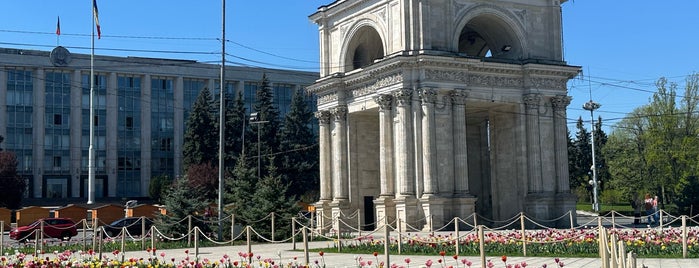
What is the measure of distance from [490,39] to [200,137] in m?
37.6

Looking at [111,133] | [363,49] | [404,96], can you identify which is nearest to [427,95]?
[404,96]

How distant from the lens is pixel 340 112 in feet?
153

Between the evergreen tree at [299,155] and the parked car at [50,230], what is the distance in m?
28.2

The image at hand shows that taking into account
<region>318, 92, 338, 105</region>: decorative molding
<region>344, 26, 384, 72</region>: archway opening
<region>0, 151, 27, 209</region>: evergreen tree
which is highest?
<region>344, 26, 384, 72</region>: archway opening

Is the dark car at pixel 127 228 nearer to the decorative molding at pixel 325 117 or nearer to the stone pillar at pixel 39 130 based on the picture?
the decorative molding at pixel 325 117

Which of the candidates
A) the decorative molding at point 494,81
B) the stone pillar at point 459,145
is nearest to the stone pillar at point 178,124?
the decorative molding at point 494,81

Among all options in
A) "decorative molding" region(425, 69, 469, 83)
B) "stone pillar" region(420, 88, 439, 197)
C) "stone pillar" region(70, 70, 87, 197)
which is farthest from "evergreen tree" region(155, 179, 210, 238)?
"stone pillar" region(70, 70, 87, 197)

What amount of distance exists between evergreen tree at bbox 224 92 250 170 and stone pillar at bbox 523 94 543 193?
36571mm

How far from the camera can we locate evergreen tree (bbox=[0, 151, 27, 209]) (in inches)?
2918

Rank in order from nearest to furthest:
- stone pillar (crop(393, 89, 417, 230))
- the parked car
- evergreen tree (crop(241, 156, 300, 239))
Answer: evergreen tree (crop(241, 156, 300, 239)), stone pillar (crop(393, 89, 417, 230)), the parked car

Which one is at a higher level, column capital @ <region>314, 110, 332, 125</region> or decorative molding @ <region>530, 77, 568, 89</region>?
decorative molding @ <region>530, 77, 568, 89</region>

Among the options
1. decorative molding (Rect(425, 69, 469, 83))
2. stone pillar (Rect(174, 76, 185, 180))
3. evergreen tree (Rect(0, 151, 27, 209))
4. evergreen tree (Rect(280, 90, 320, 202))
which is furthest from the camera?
stone pillar (Rect(174, 76, 185, 180))

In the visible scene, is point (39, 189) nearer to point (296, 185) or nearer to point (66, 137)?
point (66, 137)

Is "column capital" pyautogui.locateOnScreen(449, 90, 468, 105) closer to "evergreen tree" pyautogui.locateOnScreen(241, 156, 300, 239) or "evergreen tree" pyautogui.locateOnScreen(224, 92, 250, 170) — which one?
"evergreen tree" pyautogui.locateOnScreen(241, 156, 300, 239)
